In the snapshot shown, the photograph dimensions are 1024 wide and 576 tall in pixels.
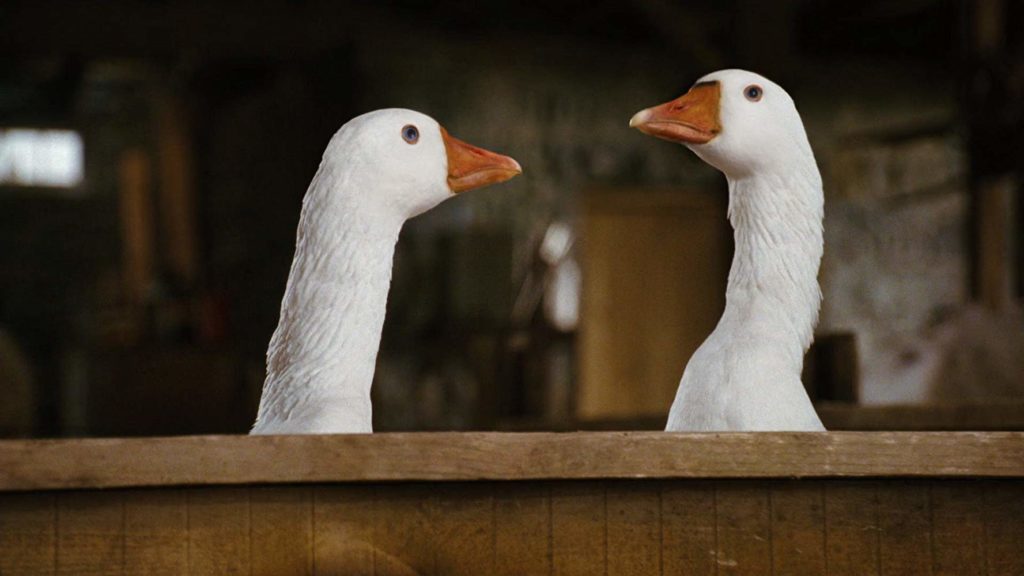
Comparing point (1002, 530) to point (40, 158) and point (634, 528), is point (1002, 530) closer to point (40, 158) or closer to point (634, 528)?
point (634, 528)

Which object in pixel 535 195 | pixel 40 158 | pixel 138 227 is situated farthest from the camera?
pixel 40 158

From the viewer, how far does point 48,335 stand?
1190 cm

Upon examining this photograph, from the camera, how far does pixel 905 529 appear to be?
1466mm

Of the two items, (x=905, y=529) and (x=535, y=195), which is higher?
(x=535, y=195)

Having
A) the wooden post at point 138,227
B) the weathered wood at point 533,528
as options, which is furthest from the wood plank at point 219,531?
the wooden post at point 138,227

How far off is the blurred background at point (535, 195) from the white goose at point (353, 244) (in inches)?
140

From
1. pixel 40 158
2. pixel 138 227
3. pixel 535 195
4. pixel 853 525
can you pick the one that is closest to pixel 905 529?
pixel 853 525

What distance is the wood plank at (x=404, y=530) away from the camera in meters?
1.39

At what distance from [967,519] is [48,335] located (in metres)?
11.4

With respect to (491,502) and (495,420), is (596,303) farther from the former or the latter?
(491,502)

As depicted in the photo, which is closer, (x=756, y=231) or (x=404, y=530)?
(x=404, y=530)

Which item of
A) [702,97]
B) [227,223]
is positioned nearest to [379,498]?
[702,97]

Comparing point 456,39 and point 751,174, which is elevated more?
point 456,39

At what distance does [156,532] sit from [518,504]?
1.24ft
